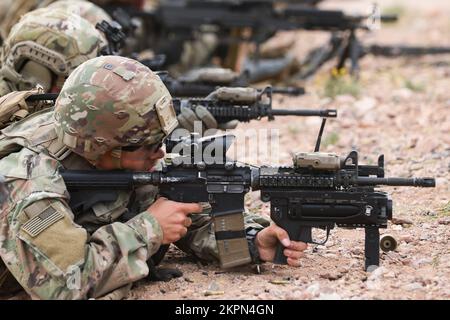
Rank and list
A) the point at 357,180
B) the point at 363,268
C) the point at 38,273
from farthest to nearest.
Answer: the point at 363,268 < the point at 357,180 < the point at 38,273

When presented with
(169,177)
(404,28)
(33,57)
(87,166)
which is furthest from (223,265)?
(404,28)

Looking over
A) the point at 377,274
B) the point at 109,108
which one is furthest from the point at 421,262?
the point at 109,108

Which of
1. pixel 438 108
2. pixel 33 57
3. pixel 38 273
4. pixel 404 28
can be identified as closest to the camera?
pixel 38 273

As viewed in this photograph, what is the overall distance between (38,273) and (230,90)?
9.76 ft

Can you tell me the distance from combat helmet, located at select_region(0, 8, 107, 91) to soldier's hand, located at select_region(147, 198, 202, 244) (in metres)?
1.75

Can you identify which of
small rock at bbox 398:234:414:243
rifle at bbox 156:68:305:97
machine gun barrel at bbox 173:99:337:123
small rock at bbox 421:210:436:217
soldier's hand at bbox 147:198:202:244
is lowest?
small rock at bbox 398:234:414:243

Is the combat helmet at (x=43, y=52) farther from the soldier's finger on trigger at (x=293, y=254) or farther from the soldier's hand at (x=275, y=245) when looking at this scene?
the soldier's finger on trigger at (x=293, y=254)

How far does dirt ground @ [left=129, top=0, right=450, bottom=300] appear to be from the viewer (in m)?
4.68

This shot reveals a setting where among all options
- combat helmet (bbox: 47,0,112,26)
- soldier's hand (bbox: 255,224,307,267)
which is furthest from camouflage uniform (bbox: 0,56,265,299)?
combat helmet (bbox: 47,0,112,26)

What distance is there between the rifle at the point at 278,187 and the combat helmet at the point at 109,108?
224mm

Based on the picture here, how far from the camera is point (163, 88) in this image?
4609mm

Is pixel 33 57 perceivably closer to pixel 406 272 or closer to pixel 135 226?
pixel 135 226

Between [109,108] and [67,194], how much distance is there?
1.60 feet

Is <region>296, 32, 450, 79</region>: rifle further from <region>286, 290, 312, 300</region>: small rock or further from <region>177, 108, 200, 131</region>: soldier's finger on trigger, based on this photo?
<region>286, 290, 312, 300</region>: small rock
